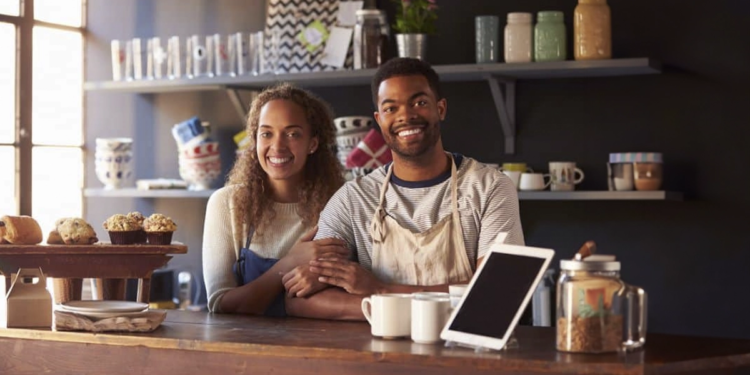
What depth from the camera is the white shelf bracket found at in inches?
167

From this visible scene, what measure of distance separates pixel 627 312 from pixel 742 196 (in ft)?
6.95

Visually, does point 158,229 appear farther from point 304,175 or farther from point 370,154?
point 370,154

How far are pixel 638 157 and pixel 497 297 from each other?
196 cm

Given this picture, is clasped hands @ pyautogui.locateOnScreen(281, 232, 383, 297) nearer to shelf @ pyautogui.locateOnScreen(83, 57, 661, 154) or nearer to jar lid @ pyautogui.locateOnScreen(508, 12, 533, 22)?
shelf @ pyautogui.locateOnScreen(83, 57, 661, 154)

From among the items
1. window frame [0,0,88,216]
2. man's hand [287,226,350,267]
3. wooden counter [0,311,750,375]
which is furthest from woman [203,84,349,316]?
window frame [0,0,88,216]

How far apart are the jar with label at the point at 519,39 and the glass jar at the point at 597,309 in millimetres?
2057

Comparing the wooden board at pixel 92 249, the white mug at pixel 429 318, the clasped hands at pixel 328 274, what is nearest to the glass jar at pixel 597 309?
the white mug at pixel 429 318

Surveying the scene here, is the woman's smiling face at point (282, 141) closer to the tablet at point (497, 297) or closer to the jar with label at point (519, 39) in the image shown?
the jar with label at point (519, 39)

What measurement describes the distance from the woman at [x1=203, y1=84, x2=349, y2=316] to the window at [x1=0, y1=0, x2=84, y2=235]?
175 centimetres

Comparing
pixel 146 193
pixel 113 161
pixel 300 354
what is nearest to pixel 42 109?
pixel 113 161

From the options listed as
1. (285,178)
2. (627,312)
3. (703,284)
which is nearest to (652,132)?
(703,284)

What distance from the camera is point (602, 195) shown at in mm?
3994

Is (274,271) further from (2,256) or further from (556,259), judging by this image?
(556,259)

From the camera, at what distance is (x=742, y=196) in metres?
4.03
